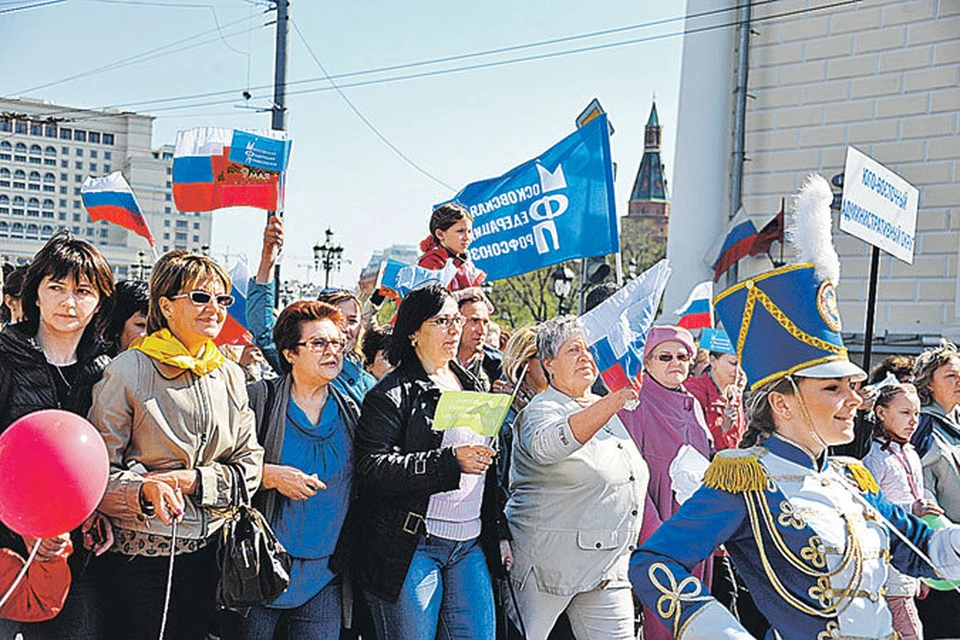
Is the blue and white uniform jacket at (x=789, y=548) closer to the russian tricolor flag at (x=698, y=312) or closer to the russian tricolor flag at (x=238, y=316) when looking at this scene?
the russian tricolor flag at (x=238, y=316)

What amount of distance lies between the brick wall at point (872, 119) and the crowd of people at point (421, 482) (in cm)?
803

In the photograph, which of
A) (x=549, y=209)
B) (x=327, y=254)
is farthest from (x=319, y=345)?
(x=327, y=254)

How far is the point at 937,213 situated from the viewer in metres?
13.5

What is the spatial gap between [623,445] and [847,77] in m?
10.3

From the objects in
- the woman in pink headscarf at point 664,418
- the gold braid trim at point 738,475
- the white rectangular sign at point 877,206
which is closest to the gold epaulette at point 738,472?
the gold braid trim at point 738,475

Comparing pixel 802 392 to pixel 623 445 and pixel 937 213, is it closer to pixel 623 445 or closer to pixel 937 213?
pixel 623 445

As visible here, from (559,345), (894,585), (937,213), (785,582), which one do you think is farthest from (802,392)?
(937,213)

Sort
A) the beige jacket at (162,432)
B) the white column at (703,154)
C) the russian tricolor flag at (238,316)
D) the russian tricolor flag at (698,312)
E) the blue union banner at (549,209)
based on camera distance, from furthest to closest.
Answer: the white column at (703,154) → the russian tricolor flag at (698,312) → the blue union banner at (549,209) → the russian tricolor flag at (238,316) → the beige jacket at (162,432)

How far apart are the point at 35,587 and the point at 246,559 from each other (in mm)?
712

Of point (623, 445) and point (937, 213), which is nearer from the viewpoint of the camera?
point (623, 445)

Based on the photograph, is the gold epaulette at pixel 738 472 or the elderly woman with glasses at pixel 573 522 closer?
the gold epaulette at pixel 738 472

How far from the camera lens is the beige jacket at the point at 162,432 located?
4.02m

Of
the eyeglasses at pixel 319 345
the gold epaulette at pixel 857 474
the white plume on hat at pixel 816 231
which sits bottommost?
the gold epaulette at pixel 857 474

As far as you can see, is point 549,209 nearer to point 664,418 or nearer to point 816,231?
point 664,418
